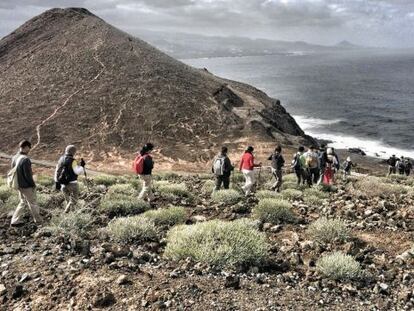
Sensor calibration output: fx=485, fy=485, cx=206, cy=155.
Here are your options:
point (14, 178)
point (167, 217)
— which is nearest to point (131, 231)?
point (167, 217)

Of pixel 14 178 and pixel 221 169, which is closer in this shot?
pixel 14 178

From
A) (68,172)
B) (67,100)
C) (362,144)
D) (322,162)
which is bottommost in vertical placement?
(362,144)

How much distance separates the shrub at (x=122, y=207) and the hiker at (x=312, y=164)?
355 inches

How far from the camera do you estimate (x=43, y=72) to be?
6181 cm

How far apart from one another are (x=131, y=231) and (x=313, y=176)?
12.7 metres

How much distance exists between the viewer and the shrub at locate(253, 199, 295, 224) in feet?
38.5

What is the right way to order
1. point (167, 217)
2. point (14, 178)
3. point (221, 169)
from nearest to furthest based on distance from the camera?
point (14, 178) → point (167, 217) → point (221, 169)

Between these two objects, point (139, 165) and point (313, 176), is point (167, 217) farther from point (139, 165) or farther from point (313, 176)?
point (313, 176)

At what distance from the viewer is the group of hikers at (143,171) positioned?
35.4ft

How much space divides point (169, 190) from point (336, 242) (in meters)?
7.51

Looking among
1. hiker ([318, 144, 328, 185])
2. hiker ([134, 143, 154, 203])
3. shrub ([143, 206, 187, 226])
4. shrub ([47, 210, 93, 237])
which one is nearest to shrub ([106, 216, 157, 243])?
shrub ([47, 210, 93, 237])

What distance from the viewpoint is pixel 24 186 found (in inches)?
424

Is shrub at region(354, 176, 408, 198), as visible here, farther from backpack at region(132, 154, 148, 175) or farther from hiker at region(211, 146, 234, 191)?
backpack at region(132, 154, 148, 175)

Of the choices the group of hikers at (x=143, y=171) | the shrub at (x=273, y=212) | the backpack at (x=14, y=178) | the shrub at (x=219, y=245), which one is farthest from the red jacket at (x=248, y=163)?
the backpack at (x=14, y=178)
